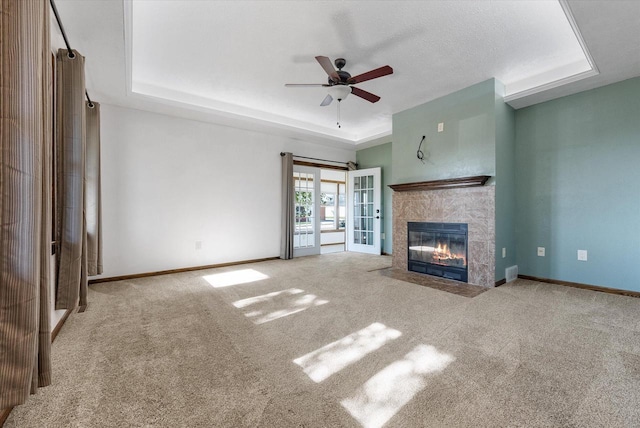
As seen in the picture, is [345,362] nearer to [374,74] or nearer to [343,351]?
[343,351]

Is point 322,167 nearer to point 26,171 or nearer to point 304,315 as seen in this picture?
point 304,315

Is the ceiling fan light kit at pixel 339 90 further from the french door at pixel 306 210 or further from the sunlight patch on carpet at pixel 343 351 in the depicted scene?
the french door at pixel 306 210

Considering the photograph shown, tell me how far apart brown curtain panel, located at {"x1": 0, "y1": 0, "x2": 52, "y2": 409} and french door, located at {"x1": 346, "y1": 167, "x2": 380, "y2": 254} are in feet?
18.9

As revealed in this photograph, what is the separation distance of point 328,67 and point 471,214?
2.70m

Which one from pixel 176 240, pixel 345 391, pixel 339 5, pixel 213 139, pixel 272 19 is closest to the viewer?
pixel 345 391

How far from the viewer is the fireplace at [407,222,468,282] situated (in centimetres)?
393


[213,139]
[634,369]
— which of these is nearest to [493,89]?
[634,369]

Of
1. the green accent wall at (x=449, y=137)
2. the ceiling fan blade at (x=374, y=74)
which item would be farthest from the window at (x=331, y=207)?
the ceiling fan blade at (x=374, y=74)

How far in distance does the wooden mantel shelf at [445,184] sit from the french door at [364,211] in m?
1.59

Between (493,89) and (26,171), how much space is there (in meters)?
4.48

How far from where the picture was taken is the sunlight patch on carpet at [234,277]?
3.77m

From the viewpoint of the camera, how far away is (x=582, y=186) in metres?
3.55

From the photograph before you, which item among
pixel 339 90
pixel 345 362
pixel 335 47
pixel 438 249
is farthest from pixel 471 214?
pixel 345 362

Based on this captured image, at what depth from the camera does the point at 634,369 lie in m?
1.73
